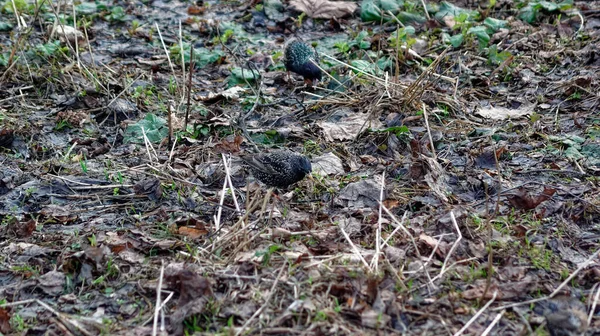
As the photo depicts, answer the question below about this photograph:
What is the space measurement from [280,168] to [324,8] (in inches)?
158

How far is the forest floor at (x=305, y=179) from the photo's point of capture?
3996mm

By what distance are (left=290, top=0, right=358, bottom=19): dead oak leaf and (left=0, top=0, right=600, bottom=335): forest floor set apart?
0.10 ft

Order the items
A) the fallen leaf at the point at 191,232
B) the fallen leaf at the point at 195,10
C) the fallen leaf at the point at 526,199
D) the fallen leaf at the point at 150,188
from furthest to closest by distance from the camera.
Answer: the fallen leaf at the point at 195,10, the fallen leaf at the point at 150,188, the fallen leaf at the point at 526,199, the fallen leaf at the point at 191,232

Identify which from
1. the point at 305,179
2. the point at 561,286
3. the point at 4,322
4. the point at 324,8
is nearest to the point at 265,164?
the point at 305,179

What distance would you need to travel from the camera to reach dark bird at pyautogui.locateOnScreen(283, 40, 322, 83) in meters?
6.88

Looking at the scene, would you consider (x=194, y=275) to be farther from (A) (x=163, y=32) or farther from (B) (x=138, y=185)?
(A) (x=163, y=32)

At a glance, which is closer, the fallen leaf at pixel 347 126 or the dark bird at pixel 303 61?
the fallen leaf at pixel 347 126

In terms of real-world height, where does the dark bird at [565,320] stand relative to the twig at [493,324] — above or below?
above

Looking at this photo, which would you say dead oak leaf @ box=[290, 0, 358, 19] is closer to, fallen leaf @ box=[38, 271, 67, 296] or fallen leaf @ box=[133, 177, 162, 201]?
fallen leaf @ box=[133, 177, 162, 201]

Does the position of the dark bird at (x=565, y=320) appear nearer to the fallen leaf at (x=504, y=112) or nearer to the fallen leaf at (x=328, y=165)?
the fallen leaf at (x=328, y=165)

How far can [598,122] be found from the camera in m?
6.20

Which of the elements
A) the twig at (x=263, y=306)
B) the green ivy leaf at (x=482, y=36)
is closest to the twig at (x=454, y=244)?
the twig at (x=263, y=306)

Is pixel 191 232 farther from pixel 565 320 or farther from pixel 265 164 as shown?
pixel 565 320

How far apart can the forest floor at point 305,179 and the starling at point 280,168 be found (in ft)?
0.44
